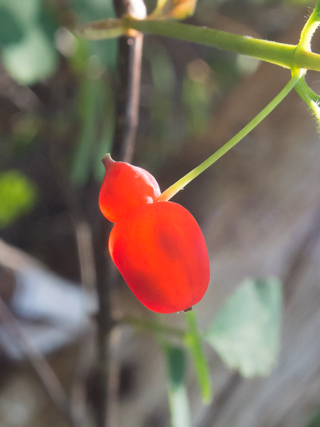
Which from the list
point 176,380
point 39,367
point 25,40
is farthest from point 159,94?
point 176,380

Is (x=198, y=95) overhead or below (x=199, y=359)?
overhead

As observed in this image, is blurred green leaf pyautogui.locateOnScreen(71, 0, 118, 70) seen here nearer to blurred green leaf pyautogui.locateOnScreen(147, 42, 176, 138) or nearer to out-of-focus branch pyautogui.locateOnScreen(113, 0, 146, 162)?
out-of-focus branch pyautogui.locateOnScreen(113, 0, 146, 162)

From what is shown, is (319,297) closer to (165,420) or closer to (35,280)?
(165,420)

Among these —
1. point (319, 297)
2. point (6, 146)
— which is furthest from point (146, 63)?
point (319, 297)

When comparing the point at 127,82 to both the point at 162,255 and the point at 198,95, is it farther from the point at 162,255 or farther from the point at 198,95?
the point at 198,95

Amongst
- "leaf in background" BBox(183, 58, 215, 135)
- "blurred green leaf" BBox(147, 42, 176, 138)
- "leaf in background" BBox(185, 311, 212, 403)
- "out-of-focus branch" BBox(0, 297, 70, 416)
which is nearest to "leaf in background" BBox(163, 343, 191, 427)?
"leaf in background" BBox(185, 311, 212, 403)

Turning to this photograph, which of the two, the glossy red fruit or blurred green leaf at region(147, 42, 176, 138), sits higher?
blurred green leaf at region(147, 42, 176, 138)

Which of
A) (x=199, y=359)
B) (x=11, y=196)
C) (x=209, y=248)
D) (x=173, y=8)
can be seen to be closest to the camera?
(x=173, y=8)
